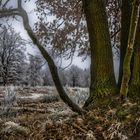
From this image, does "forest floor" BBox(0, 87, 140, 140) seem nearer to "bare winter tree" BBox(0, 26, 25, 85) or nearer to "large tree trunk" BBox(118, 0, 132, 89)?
"large tree trunk" BBox(118, 0, 132, 89)

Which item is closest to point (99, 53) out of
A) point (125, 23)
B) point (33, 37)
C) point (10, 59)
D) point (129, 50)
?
point (125, 23)

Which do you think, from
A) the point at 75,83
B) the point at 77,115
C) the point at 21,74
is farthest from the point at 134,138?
the point at 75,83

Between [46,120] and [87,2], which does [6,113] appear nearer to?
[46,120]

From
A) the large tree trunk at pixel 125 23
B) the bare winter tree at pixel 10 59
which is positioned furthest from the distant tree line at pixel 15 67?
the large tree trunk at pixel 125 23

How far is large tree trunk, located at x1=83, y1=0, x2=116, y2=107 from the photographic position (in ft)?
22.9

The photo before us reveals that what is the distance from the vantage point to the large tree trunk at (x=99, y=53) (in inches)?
275

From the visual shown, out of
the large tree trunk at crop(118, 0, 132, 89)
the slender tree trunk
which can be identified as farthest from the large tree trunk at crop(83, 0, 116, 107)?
the slender tree trunk

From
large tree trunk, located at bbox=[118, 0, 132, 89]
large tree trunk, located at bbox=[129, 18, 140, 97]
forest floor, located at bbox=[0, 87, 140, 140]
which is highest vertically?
large tree trunk, located at bbox=[118, 0, 132, 89]

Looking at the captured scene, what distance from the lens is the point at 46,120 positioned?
20.4ft

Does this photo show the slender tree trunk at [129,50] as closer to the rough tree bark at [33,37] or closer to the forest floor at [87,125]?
the forest floor at [87,125]

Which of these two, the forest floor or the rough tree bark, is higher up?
the rough tree bark

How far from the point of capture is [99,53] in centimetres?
705

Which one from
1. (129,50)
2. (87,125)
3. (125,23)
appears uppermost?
(125,23)

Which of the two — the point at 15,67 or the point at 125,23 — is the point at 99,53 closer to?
the point at 125,23
